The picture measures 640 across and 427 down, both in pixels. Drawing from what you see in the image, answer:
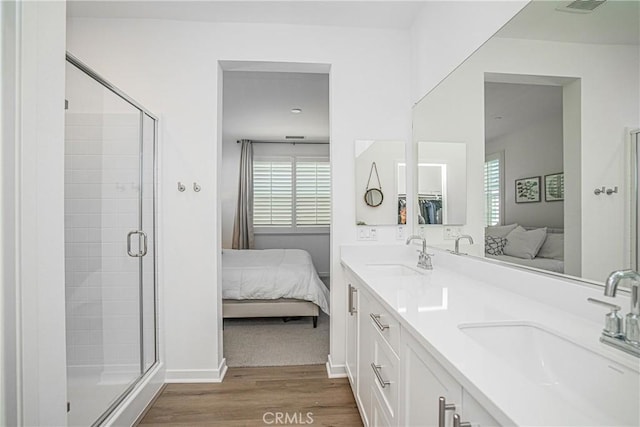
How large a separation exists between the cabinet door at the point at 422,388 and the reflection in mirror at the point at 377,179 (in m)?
1.44

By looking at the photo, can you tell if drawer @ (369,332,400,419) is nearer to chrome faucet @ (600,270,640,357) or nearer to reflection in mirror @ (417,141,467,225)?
chrome faucet @ (600,270,640,357)

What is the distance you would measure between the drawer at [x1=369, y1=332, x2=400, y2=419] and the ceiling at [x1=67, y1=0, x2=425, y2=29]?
2071 mm

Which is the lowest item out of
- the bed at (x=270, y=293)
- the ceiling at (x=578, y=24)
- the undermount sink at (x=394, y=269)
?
the bed at (x=270, y=293)

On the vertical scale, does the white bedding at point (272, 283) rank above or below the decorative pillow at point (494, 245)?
below

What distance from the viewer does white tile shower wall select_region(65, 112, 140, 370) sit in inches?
72.6

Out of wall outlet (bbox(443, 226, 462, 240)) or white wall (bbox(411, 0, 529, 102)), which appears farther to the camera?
wall outlet (bbox(443, 226, 462, 240))

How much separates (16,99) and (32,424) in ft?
2.55

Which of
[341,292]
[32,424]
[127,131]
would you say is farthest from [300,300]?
[32,424]

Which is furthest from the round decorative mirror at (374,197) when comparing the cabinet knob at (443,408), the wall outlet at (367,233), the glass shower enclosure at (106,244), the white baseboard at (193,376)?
the cabinet knob at (443,408)

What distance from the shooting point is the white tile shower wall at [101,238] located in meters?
1.84

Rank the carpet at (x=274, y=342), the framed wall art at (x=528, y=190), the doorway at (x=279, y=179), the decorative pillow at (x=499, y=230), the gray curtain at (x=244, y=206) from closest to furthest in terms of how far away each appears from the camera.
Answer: the framed wall art at (x=528, y=190) < the decorative pillow at (x=499, y=230) < the carpet at (x=274, y=342) < the doorway at (x=279, y=179) < the gray curtain at (x=244, y=206)

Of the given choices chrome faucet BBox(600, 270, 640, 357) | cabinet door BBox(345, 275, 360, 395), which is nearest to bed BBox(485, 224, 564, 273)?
chrome faucet BBox(600, 270, 640, 357)

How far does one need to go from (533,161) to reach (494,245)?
43cm

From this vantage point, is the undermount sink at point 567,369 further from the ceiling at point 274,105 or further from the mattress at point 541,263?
the ceiling at point 274,105
